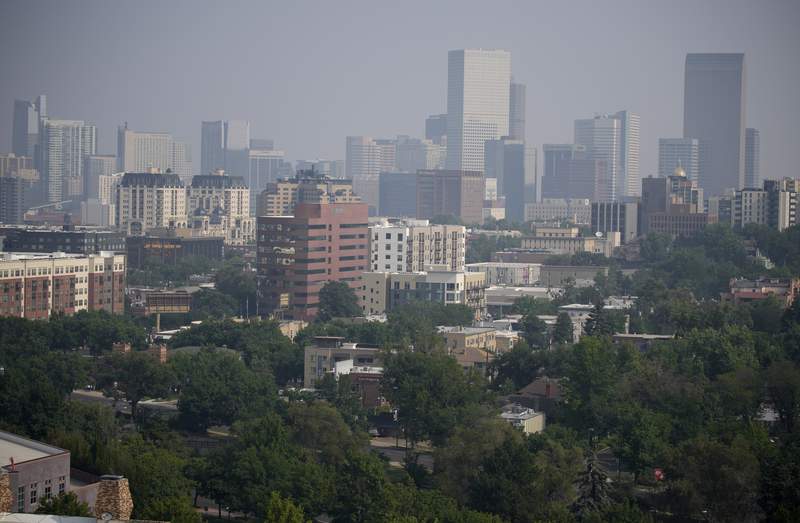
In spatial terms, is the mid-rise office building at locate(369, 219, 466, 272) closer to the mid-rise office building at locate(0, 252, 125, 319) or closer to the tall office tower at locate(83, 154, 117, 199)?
the mid-rise office building at locate(0, 252, 125, 319)

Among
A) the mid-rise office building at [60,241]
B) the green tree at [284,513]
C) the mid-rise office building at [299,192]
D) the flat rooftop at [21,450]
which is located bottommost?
the green tree at [284,513]

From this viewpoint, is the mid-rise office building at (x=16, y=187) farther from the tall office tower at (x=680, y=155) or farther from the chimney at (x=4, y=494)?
the chimney at (x=4, y=494)

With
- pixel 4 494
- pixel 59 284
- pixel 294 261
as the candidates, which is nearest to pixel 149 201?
pixel 294 261

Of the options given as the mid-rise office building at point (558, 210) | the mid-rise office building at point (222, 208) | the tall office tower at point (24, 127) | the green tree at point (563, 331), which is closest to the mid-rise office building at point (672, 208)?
the mid-rise office building at point (222, 208)

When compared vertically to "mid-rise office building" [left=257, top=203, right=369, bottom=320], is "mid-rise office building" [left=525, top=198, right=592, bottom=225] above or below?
above

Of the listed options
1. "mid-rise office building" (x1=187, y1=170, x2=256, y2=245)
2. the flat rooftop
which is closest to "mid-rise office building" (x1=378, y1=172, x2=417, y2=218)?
"mid-rise office building" (x1=187, y1=170, x2=256, y2=245)

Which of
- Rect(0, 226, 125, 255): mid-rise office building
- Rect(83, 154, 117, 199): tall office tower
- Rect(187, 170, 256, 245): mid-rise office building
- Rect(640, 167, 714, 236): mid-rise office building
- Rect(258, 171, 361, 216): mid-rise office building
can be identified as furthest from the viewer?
Rect(83, 154, 117, 199): tall office tower
